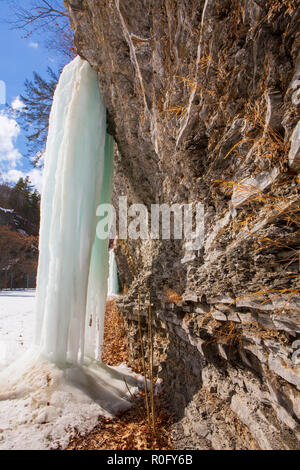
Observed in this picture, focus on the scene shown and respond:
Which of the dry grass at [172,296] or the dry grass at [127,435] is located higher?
the dry grass at [172,296]

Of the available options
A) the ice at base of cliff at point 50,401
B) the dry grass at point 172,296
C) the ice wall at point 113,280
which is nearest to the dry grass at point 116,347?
the ice at base of cliff at point 50,401

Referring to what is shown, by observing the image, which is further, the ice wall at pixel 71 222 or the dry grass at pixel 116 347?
the dry grass at pixel 116 347

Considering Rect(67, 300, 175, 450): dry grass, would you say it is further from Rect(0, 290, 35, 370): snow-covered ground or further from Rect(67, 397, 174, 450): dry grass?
Rect(0, 290, 35, 370): snow-covered ground

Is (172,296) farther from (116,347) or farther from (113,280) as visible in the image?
(113,280)

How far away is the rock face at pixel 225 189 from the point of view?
1.27 metres

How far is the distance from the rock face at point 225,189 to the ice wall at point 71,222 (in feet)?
2.33

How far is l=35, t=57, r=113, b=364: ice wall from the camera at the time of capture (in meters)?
2.89

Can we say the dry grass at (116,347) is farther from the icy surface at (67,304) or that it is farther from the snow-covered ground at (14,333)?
the snow-covered ground at (14,333)

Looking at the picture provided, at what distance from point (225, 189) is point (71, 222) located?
201 centimetres

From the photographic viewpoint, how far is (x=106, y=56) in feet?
10.5

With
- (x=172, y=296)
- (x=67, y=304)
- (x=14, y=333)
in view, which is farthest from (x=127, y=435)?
(x=14, y=333)

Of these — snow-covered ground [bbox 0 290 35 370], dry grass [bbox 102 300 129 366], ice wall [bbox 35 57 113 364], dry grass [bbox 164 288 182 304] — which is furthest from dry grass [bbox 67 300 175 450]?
snow-covered ground [bbox 0 290 35 370]
